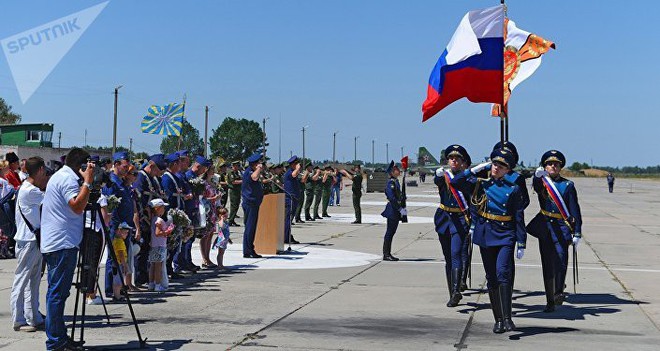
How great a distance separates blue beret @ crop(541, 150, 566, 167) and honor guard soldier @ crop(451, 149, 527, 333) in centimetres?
164

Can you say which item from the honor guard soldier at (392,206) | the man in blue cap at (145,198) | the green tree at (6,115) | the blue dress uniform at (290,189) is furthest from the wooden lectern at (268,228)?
the green tree at (6,115)

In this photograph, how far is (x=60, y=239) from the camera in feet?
23.4

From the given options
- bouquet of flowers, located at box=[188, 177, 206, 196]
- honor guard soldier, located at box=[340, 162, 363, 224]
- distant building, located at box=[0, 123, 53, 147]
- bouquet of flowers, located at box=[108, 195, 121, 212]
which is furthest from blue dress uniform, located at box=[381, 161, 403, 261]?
distant building, located at box=[0, 123, 53, 147]

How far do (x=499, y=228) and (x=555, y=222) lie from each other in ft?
5.84

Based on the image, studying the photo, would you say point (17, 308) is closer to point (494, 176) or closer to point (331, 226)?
point (494, 176)

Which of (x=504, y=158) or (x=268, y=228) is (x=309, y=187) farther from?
(x=504, y=158)

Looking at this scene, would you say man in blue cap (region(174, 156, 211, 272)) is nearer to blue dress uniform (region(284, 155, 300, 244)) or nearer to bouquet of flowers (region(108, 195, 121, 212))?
bouquet of flowers (region(108, 195, 121, 212))

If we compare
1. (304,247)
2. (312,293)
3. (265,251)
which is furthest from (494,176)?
(304,247)

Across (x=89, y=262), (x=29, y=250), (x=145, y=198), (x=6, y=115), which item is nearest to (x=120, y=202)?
(x=145, y=198)

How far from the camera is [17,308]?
8227mm

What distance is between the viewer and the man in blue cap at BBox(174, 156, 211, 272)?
40.4 ft

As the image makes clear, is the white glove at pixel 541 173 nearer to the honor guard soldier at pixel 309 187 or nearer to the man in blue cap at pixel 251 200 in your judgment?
the man in blue cap at pixel 251 200

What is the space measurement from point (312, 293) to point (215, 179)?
3731 millimetres

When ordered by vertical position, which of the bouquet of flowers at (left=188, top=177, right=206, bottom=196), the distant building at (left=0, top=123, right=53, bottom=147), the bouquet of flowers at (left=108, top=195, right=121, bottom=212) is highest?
the distant building at (left=0, top=123, right=53, bottom=147)
